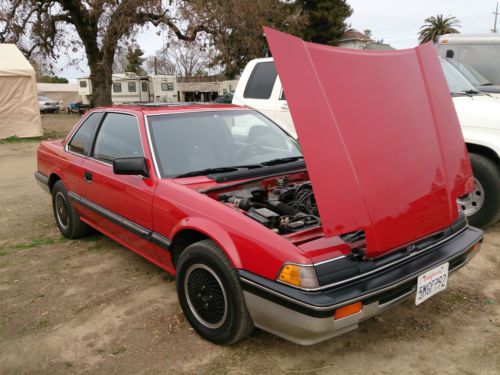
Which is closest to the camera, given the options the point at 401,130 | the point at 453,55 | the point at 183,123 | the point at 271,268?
the point at 271,268

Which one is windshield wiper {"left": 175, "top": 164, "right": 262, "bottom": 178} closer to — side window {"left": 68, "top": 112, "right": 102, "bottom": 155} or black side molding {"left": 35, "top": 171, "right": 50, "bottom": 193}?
side window {"left": 68, "top": 112, "right": 102, "bottom": 155}

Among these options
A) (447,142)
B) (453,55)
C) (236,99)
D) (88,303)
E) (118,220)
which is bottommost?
(88,303)

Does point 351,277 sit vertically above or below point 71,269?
above

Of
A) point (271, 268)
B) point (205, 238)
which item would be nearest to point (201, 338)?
point (205, 238)

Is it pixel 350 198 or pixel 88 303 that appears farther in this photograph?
pixel 88 303

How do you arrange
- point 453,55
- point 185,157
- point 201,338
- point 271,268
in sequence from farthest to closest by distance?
point 453,55, point 185,157, point 201,338, point 271,268

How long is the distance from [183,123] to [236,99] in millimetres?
3277

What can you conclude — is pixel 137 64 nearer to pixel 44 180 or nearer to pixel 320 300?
pixel 44 180

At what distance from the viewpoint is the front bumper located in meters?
2.16

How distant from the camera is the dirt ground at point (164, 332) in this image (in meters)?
2.56

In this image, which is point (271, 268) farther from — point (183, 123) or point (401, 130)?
point (183, 123)

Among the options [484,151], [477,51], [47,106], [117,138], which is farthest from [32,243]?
[47,106]

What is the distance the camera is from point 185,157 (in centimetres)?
333

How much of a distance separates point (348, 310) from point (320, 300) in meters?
0.18
